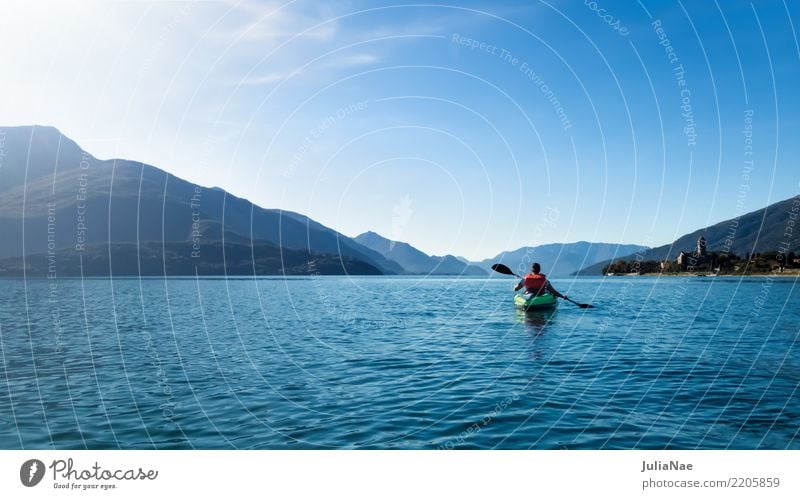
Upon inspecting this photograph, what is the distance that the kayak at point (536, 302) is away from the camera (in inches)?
1556

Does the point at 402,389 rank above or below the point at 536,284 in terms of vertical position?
below

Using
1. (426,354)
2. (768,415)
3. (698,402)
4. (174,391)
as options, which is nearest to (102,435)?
(174,391)

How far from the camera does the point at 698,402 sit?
1485 cm

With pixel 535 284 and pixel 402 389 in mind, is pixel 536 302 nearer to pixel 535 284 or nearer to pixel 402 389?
pixel 535 284

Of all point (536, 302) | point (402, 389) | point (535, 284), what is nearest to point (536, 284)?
point (535, 284)

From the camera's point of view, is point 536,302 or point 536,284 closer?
point 536,302

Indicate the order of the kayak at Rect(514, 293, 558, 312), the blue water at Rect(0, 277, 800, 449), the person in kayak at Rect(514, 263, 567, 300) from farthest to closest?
the person in kayak at Rect(514, 263, 567, 300) < the kayak at Rect(514, 293, 558, 312) < the blue water at Rect(0, 277, 800, 449)

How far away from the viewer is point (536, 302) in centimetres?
3956

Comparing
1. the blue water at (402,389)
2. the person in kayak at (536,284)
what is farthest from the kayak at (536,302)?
the blue water at (402,389)

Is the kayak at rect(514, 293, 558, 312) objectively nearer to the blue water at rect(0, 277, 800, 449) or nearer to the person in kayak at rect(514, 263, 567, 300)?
the person in kayak at rect(514, 263, 567, 300)

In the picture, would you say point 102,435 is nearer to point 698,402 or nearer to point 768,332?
point 698,402

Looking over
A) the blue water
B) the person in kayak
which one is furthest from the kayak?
the blue water

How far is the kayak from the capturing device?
3953cm
